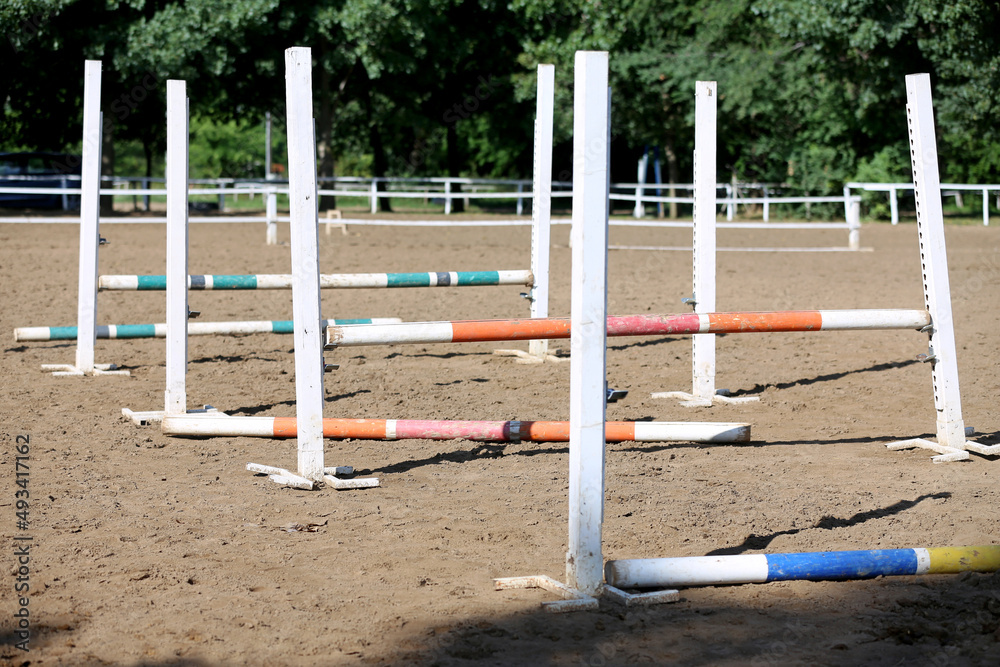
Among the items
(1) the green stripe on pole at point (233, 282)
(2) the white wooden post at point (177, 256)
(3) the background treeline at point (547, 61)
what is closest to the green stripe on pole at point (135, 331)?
(1) the green stripe on pole at point (233, 282)

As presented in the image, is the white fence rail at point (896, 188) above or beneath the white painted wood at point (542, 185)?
above

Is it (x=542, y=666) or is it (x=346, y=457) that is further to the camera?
(x=346, y=457)

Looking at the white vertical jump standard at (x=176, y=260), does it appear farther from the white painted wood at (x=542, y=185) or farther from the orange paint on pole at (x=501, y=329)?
the white painted wood at (x=542, y=185)

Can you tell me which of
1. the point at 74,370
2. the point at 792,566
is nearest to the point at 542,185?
the point at 74,370

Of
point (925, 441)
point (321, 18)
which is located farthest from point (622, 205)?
point (925, 441)

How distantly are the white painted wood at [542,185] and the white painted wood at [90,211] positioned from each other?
311 cm

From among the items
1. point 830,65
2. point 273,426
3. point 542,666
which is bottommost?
point 542,666

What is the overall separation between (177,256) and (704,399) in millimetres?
3379

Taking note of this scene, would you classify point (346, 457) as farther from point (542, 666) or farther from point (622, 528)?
point (542, 666)

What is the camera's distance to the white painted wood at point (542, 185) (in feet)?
23.4

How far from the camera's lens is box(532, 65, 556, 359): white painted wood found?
23.4ft

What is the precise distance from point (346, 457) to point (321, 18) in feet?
66.1

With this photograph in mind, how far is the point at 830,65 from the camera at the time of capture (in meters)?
25.1

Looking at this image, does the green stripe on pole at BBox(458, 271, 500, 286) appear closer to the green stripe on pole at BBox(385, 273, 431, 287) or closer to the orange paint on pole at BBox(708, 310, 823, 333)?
the green stripe on pole at BBox(385, 273, 431, 287)
